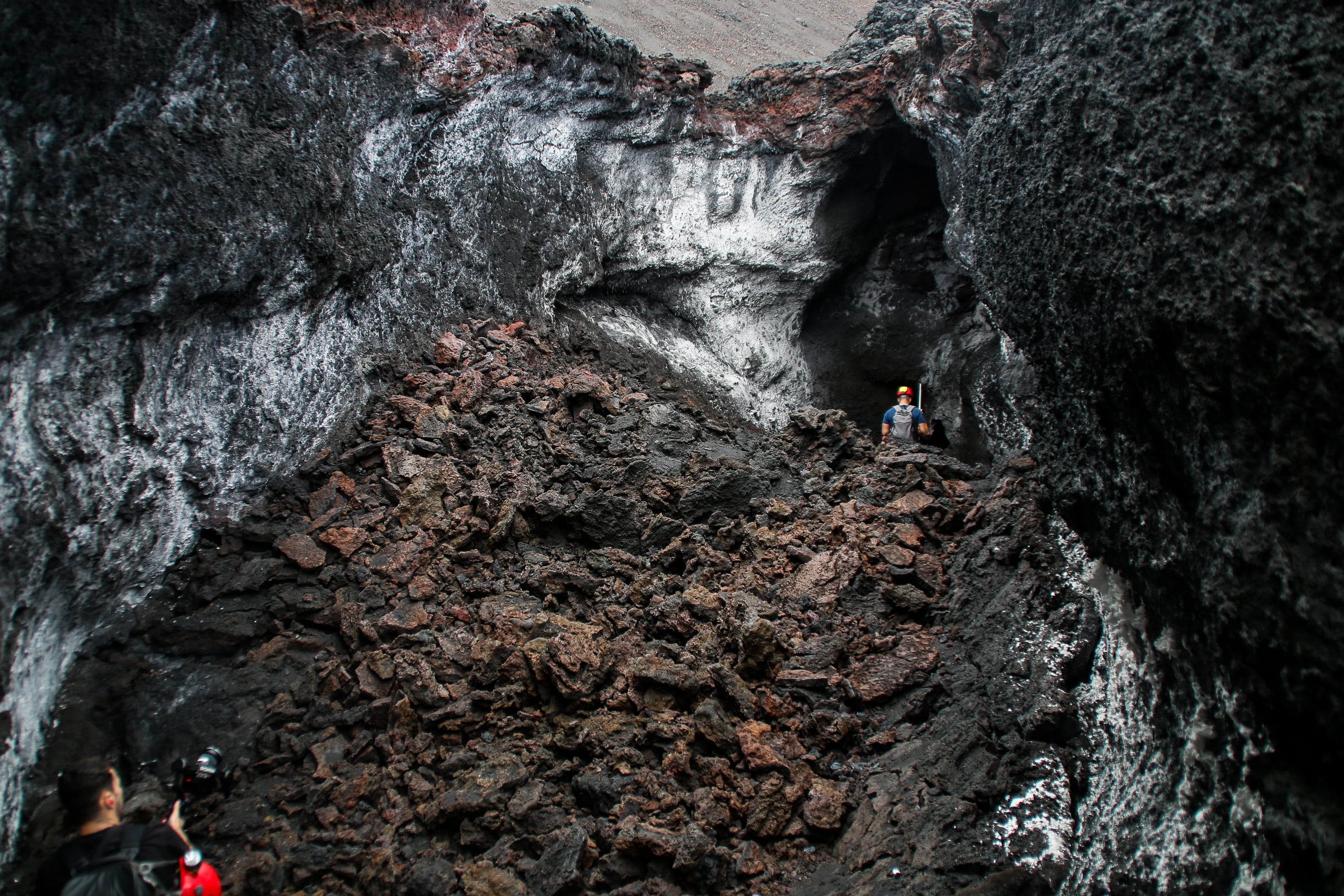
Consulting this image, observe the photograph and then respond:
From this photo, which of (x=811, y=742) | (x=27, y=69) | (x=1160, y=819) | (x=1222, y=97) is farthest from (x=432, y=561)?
(x=1222, y=97)

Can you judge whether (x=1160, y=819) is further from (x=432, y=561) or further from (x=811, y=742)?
(x=432, y=561)

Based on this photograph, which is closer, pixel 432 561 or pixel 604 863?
pixel 604 863

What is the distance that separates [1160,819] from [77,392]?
4513 millimetres

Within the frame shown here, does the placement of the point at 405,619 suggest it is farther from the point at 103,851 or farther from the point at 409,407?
the point at 409,407

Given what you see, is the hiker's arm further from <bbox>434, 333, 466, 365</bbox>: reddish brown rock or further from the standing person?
the standing person

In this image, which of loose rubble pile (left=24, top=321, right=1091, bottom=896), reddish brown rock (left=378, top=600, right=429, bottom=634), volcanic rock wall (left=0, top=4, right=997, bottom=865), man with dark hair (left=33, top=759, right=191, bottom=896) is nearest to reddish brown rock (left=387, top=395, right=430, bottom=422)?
loose rubble pile (left=24, top=321, right=1091, bottom=896)

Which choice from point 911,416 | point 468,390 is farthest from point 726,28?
point 468,390

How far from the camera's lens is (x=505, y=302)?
22.1ft

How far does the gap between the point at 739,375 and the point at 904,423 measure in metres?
1.76

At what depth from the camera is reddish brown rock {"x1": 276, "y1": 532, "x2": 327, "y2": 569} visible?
14.3 ft

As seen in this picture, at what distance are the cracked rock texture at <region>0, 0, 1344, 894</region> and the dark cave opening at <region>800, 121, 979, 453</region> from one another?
0.54 m

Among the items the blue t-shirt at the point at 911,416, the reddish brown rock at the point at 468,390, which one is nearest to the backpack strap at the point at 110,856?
the reddish brown rock at the point at 468,390

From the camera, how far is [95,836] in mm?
2605

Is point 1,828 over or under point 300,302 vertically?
under
